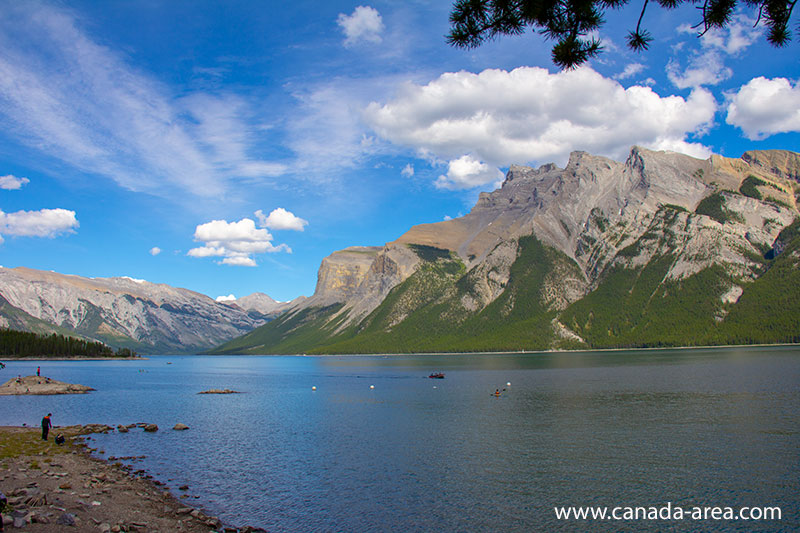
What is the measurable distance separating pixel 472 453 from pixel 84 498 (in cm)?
3711

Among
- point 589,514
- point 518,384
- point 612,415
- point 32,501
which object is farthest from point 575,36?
point 518,384

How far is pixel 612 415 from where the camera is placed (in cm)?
7669

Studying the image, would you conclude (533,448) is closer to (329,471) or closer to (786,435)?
(329,471)

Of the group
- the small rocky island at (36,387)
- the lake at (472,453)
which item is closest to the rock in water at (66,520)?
the lake at (472,453)

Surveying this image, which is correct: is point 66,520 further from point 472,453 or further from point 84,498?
point 472,453

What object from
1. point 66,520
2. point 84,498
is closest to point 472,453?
point 84,498

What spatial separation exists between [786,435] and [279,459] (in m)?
58.0

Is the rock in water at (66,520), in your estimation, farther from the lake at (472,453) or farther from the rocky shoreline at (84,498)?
the lake at (472,453)

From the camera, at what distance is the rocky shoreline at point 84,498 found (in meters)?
29.0

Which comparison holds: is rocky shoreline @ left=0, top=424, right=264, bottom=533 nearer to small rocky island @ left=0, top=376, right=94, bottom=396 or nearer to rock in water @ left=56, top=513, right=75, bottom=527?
rock in water @ left=56, top=513, right=75, bottom=527

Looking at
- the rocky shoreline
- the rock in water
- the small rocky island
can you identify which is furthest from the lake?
the small rocky island

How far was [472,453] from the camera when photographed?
56.1 metres

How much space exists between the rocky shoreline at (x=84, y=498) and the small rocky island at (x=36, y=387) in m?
87.3

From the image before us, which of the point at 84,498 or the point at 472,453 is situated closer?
the point at 84,498
